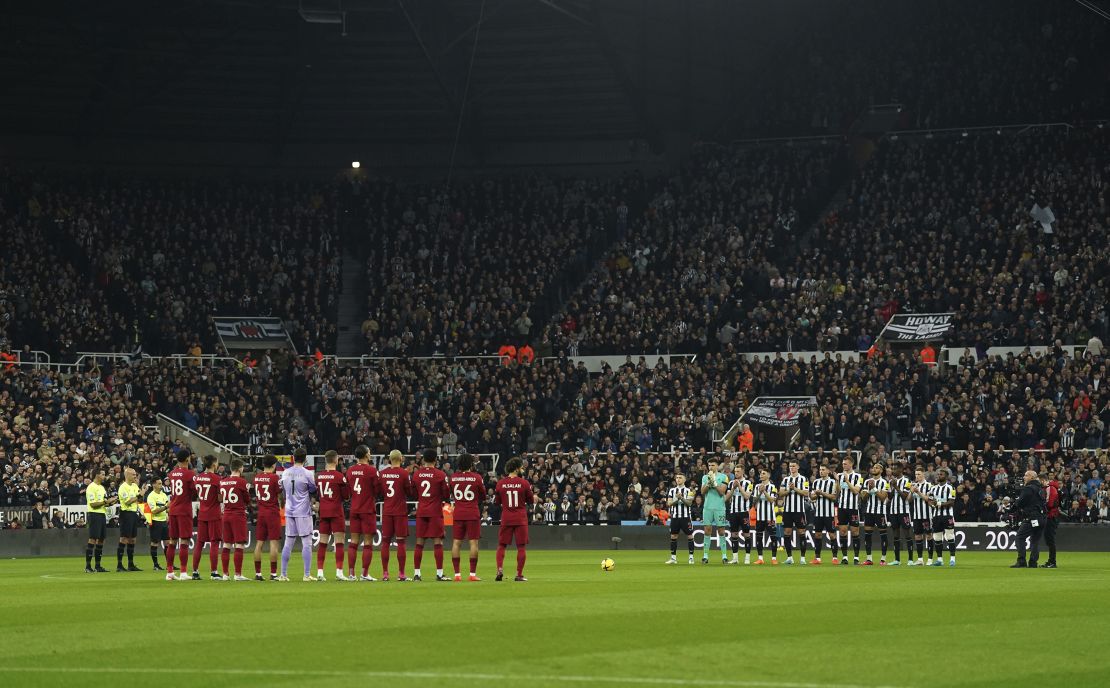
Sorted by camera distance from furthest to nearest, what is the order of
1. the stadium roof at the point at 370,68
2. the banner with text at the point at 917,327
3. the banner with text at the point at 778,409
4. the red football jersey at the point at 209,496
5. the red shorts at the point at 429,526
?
the stadium roof at the point at 370,68 < the banner with text at the point at 917,327 < the banner with text at the point at 778,409 < the red football jersey at the point at 209,496 < the red shorts at the point at 429,526

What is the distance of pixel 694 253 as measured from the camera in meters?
62.4

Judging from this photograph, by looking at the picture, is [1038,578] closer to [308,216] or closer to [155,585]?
[155,585]

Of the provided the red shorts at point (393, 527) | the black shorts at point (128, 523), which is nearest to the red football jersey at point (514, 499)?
the red shorts at point (393, 527)

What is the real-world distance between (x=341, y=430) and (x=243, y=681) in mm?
43050

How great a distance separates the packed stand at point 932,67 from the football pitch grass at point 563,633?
38751 millimetres

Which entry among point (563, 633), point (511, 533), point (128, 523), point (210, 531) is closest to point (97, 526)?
point (128, 523)

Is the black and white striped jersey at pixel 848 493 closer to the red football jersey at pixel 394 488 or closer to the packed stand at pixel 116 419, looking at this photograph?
the red football jersey at pixel 394 488

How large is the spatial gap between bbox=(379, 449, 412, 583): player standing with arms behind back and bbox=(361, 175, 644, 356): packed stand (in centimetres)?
3245

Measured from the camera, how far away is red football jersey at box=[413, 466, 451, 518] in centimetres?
2762

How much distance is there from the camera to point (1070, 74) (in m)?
63.0

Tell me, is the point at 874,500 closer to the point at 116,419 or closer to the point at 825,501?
the point at 825,501

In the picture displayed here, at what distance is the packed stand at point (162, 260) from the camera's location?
5947 cm

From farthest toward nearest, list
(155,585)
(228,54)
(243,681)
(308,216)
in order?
(308,216)
(228,54)
(155,585)
(243,681)

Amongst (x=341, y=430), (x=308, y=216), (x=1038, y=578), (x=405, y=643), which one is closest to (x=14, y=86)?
(x=308, y=216)
